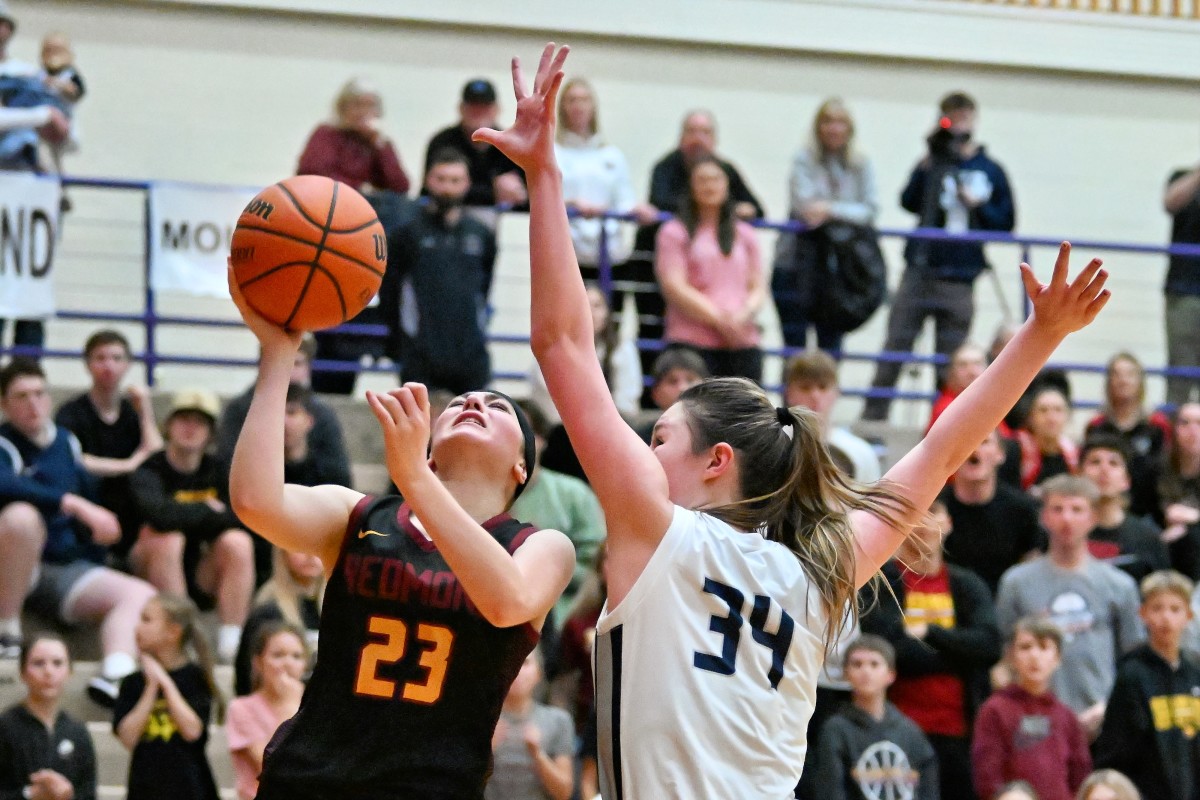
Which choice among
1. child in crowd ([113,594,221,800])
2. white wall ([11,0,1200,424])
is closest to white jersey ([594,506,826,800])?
child in crowd ([113,594,221,800])

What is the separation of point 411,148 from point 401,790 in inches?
397

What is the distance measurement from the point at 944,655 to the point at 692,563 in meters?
4.57

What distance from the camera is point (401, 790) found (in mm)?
3455

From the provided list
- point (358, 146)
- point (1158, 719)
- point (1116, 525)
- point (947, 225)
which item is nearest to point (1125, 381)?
point (1116, 525)

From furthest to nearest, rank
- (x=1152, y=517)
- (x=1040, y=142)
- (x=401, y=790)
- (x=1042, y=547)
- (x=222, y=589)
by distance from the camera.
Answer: (x=1040, y=142) → (x=1152, y=517) → (x=1042, y=547) → (x=222, y=589) → (x=401, y=790)

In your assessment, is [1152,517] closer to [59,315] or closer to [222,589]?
[222,589]

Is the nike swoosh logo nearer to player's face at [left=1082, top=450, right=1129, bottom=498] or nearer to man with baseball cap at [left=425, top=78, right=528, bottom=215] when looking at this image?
player's face at [left=1082, top=450, right=1129, bottom=498]

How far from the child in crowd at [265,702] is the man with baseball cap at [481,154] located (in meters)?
3.61

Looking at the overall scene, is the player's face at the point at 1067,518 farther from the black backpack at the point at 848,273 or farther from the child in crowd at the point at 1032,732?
the black backpack at the point at 848,273

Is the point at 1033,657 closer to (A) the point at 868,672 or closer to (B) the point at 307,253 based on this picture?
(A) the point at 868,672

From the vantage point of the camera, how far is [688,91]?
13.5 meters

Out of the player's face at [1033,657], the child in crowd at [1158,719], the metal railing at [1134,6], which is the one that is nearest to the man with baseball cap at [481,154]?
the player's face at [1033,657]

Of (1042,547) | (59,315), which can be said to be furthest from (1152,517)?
(59,315)

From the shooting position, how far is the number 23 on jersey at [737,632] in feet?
10.5
